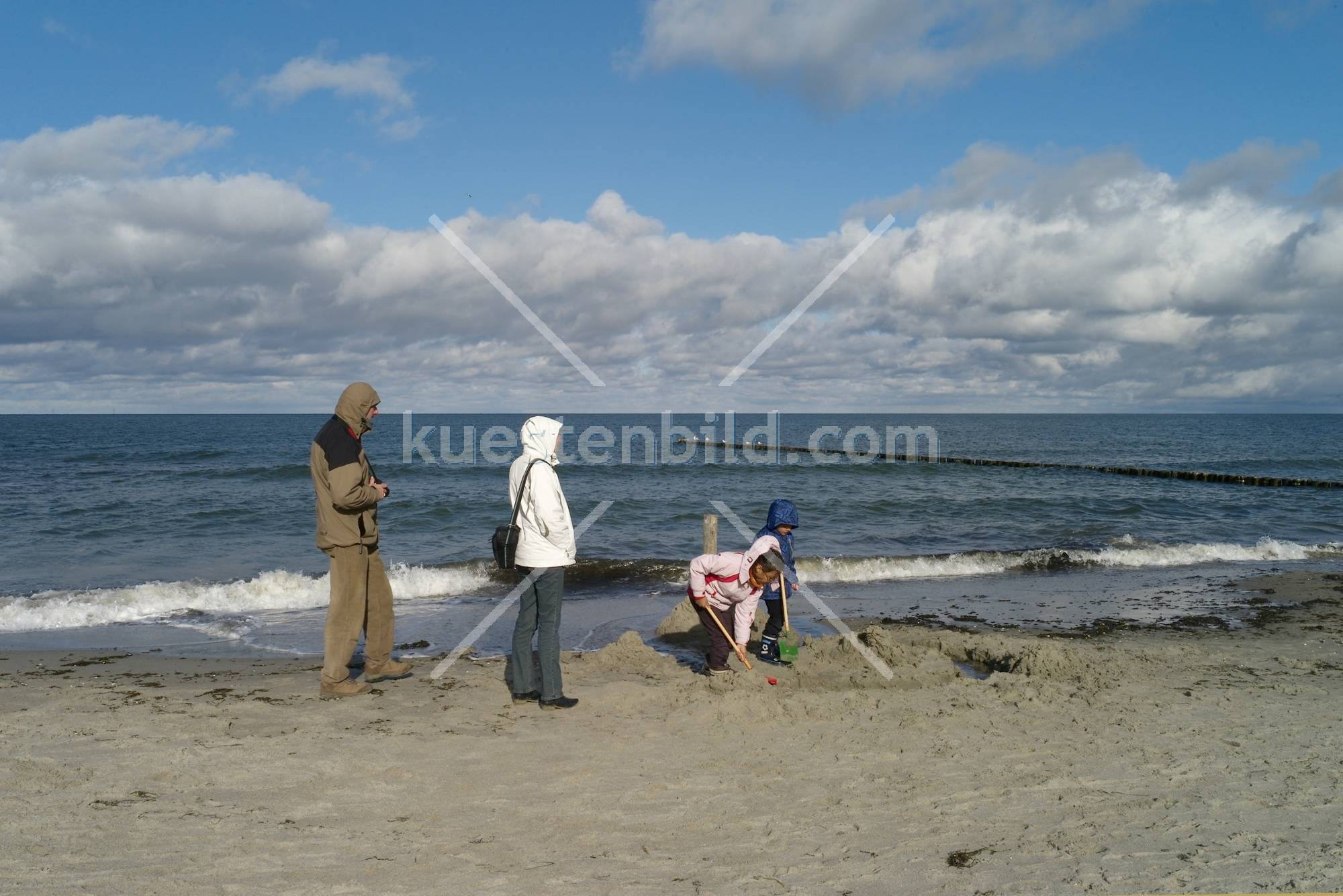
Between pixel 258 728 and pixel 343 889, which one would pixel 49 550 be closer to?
pixel 258 728

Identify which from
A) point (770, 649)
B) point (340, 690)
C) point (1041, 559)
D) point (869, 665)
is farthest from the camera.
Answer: point (1041, 559)

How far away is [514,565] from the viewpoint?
601 cm

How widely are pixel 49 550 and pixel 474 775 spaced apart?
644 inches

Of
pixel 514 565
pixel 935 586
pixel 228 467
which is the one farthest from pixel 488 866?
pixel 228 467

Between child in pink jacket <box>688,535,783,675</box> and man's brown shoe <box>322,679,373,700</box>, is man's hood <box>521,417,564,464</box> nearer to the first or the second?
child in pink jacket <box>688,535,783,675</box>

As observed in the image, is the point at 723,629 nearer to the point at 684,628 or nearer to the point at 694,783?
the point at 694,783

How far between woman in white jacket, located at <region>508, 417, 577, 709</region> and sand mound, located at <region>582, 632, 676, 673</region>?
6.66 feet

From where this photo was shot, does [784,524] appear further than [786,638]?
No

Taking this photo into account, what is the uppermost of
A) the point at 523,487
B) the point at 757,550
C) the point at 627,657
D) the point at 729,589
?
the point at 523,487

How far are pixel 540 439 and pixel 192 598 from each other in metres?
9.29

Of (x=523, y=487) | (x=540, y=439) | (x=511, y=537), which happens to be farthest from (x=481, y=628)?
(x=540, y=439)

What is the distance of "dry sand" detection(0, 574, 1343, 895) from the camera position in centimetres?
382

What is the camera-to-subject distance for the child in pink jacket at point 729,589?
7059mm

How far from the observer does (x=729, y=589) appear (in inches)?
281
